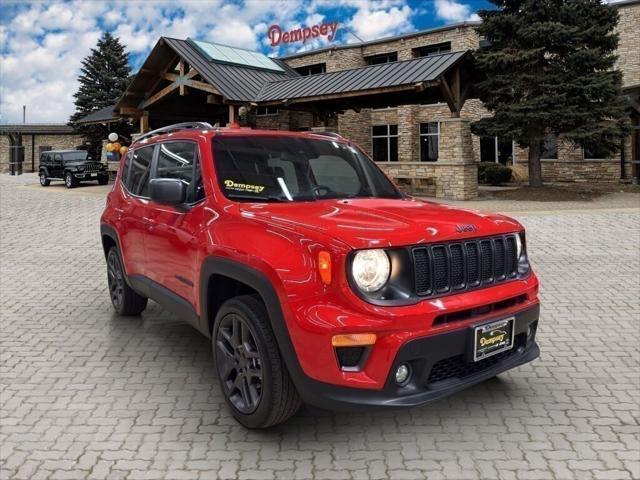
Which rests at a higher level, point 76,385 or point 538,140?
point 538,140

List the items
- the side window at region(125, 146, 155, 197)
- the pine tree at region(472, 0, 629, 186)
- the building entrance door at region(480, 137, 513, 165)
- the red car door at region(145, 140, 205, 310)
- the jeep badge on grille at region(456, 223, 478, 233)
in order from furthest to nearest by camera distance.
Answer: the building entrance door at region(480, 137, 513, 165)
the pine tree at region(472, 0, 629, 186)
the side window at region(125, 146, 155, 197)
the red car door at region(145, 140, 205, 310)
the jeep badge on grille at region(456, 223, 478, 233)

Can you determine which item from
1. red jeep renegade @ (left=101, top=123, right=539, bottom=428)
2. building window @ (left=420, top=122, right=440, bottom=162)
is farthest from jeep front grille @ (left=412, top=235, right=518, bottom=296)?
building window @ (left=420, top=122, right=440, bottom=162)

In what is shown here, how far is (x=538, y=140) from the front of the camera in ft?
67.7

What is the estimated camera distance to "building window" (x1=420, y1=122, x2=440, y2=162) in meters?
32.7

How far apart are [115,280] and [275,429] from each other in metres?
3.40

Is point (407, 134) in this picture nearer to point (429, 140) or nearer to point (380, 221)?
point (429, 140)

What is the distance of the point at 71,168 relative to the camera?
2869 centimetres

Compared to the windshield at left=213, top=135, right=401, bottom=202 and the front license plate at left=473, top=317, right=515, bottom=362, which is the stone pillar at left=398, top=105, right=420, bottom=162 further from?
the front license plate at left=473, top=317, right=515, bottom=362

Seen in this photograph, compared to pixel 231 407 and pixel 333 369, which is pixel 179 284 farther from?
pixel 333 369

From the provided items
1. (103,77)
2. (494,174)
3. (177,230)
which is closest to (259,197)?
(177,230)

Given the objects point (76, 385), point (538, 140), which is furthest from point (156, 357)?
point (538, 140)

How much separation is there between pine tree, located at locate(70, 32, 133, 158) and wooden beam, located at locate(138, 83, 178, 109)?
64.4 ft

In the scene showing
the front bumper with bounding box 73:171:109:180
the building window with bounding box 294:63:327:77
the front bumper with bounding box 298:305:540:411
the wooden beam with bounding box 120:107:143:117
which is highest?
the building window with bounding box 294:63:327:77

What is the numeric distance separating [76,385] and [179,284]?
1.08 m
